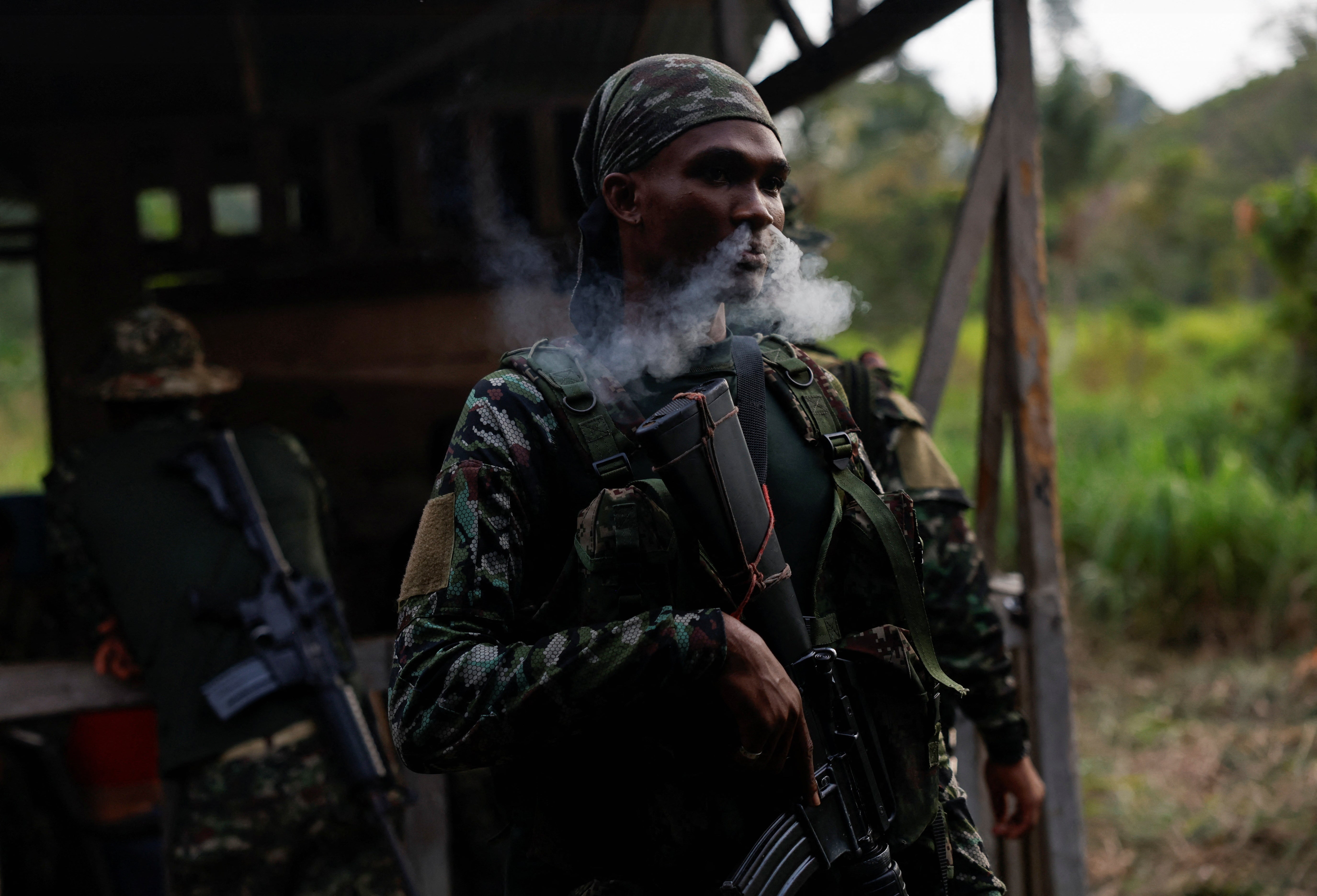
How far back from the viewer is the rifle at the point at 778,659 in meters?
1.25

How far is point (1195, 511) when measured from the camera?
719cm

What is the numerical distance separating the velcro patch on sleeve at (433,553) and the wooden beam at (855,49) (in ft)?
5.05

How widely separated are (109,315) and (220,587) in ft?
6.69

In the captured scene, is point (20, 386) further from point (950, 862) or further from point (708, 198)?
point (950, 862)

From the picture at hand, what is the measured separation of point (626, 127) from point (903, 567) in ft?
2.26

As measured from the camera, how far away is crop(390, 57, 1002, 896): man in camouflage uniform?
3.88 feet

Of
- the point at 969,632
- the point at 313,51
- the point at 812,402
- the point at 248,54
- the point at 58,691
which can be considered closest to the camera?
the point at 812,402

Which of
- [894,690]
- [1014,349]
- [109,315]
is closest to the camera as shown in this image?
[894,690]

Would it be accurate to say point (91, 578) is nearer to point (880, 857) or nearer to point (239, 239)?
point (239, 239)

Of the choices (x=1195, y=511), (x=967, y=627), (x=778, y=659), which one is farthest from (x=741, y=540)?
(x=1195, y=511)

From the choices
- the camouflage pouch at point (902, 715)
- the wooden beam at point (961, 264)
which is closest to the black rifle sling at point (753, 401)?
the camouflage pouch at point (902, 715)

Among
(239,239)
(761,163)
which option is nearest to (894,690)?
(761,163)

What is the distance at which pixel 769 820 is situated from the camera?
1.32 meters

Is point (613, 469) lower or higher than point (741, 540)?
higher
